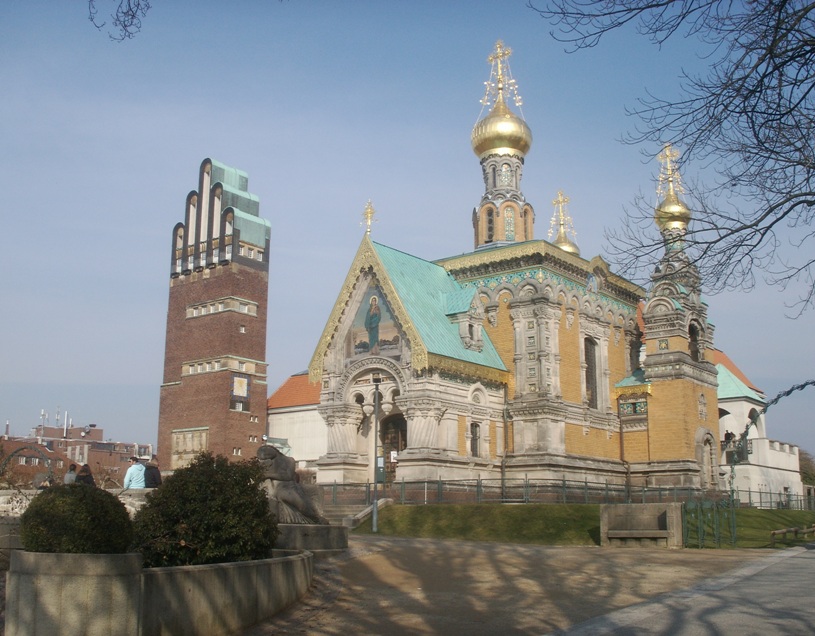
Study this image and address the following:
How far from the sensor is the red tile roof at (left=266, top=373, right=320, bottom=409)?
202ft

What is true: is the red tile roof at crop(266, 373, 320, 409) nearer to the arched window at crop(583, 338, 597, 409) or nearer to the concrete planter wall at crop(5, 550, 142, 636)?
the arched window at crop(583, 338, 597, 409)

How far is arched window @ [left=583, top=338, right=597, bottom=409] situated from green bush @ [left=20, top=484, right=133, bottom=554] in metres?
34.8

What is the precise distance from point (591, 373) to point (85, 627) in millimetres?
36713

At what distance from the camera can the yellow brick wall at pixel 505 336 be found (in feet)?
132

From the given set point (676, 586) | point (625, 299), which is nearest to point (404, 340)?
point (625, 299)

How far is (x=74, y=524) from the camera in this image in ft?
32.1

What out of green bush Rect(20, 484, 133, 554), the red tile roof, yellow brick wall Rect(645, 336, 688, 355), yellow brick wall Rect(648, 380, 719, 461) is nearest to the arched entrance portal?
yellow brick wall Rect(648, 380, 719, 461)

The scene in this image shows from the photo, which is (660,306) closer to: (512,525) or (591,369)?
(591,369)

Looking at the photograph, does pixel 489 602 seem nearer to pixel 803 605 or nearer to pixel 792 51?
pixel 803 605

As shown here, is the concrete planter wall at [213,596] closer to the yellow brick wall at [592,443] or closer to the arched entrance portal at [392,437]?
the arched entrance portal at [392,437]

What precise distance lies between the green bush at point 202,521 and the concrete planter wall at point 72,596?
7.73 ft

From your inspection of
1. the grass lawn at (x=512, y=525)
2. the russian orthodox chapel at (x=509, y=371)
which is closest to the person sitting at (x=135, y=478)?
the grass lawn at (x=512, y=525)

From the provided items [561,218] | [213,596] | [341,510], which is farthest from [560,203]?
[213,596]

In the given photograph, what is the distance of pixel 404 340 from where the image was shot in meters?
37.2
